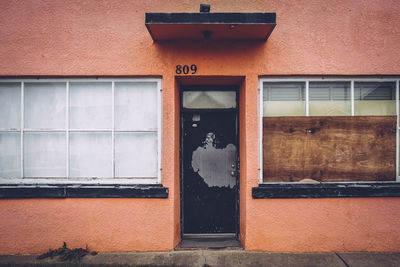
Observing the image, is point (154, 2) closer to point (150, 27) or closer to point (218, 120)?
point (150, 27)

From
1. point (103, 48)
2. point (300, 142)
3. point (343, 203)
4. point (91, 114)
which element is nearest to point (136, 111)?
point (91, 114)

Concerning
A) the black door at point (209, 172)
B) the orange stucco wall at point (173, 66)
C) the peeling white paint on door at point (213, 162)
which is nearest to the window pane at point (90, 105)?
the orange stucco wall at point (173, 66)

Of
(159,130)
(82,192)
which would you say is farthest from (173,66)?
(82,192)

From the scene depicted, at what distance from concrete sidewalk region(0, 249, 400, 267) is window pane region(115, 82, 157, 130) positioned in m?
2.08

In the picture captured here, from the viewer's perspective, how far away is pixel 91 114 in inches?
167

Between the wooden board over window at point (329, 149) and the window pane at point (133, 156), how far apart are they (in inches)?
74.6

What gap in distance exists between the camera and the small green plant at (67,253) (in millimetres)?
3859

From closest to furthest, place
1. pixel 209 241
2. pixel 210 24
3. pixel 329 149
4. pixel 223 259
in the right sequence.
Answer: pixel 210 24 < pixel 223 259 < pixel 329 149 < pixel 209 241

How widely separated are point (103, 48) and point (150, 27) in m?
0.98

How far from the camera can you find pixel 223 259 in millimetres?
3859

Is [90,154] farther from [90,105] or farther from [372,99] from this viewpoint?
[372,99]

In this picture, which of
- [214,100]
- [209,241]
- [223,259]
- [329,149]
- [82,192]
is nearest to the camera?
[223,259]

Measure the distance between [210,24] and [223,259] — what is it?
351 cm

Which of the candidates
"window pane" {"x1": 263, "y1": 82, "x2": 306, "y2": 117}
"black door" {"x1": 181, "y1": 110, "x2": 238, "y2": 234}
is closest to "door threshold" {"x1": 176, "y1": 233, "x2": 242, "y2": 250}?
"black door" {"x1": 181, "y1": 110, "x2": 238, "y2": 234}
